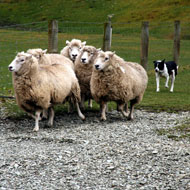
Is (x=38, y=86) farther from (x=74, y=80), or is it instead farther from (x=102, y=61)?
(x=102, y=61)

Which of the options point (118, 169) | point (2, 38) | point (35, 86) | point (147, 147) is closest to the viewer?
point (118, 169)

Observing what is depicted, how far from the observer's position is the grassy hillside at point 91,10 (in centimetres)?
5128

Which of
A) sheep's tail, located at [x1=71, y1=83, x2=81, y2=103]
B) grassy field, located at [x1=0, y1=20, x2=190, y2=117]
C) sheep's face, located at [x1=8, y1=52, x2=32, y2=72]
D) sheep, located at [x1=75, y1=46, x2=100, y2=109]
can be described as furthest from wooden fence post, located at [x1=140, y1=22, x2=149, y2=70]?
sheep's face, located at [x1=8, y1=52, x2=32, y2=72]

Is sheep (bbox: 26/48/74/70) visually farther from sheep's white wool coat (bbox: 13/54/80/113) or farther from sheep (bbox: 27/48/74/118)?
sheep's white wool coat (bbox: 13/54/80/113)

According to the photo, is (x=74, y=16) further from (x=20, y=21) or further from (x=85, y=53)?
(x=85, y=53)

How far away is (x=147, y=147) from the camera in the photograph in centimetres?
695

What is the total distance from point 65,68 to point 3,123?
68.9 inches

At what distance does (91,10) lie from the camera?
58.5 metres

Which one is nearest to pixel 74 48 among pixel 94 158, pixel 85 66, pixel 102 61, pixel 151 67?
pixel 85 66

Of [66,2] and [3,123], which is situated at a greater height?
[66,2]

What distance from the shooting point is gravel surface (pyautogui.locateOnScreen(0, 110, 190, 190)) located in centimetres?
552

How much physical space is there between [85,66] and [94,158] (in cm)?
421

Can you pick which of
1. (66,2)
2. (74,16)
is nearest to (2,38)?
(74,16)

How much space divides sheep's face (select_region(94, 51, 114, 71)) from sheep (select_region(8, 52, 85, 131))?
74 cm
